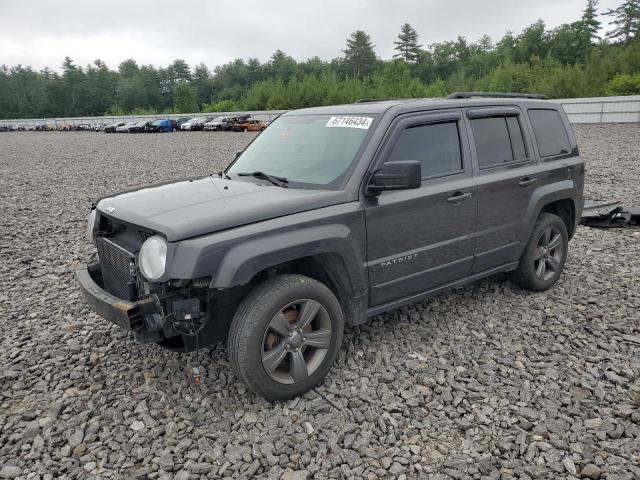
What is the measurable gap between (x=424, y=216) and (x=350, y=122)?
3.05ft

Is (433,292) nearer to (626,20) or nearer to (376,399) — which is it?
(376,399)

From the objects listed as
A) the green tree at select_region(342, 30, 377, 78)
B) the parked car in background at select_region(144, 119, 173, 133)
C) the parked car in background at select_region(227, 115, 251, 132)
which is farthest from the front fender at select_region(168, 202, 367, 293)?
the green tree at select_region(342, 30, 377, 78)

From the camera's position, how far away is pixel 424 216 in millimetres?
3789

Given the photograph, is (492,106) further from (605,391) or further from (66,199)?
(66,199)

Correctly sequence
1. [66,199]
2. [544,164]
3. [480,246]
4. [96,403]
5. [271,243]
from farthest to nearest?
[66,199] → [544,164] → [480,246] → [96,403] → [271,243]

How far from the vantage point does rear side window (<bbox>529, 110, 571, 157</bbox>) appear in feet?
15.7

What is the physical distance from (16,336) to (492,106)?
183 inches

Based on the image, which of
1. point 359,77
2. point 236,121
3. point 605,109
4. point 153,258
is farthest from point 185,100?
point 153,258

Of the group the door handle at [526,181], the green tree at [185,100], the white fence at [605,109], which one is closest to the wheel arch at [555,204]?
the door handle at [526,181]

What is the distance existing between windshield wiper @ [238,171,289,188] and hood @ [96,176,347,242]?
90mm

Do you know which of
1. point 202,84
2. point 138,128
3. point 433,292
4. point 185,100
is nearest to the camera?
point 433,292

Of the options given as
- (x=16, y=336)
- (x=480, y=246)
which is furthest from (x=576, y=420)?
(x=16, y=336)

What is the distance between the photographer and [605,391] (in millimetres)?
3332

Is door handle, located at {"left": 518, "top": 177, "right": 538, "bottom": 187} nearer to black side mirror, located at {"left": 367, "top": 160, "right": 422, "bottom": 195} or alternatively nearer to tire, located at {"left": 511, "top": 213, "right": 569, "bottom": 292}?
tire, located at {"left": 511, "top": 213, "right": 569, "bottom": 292}
